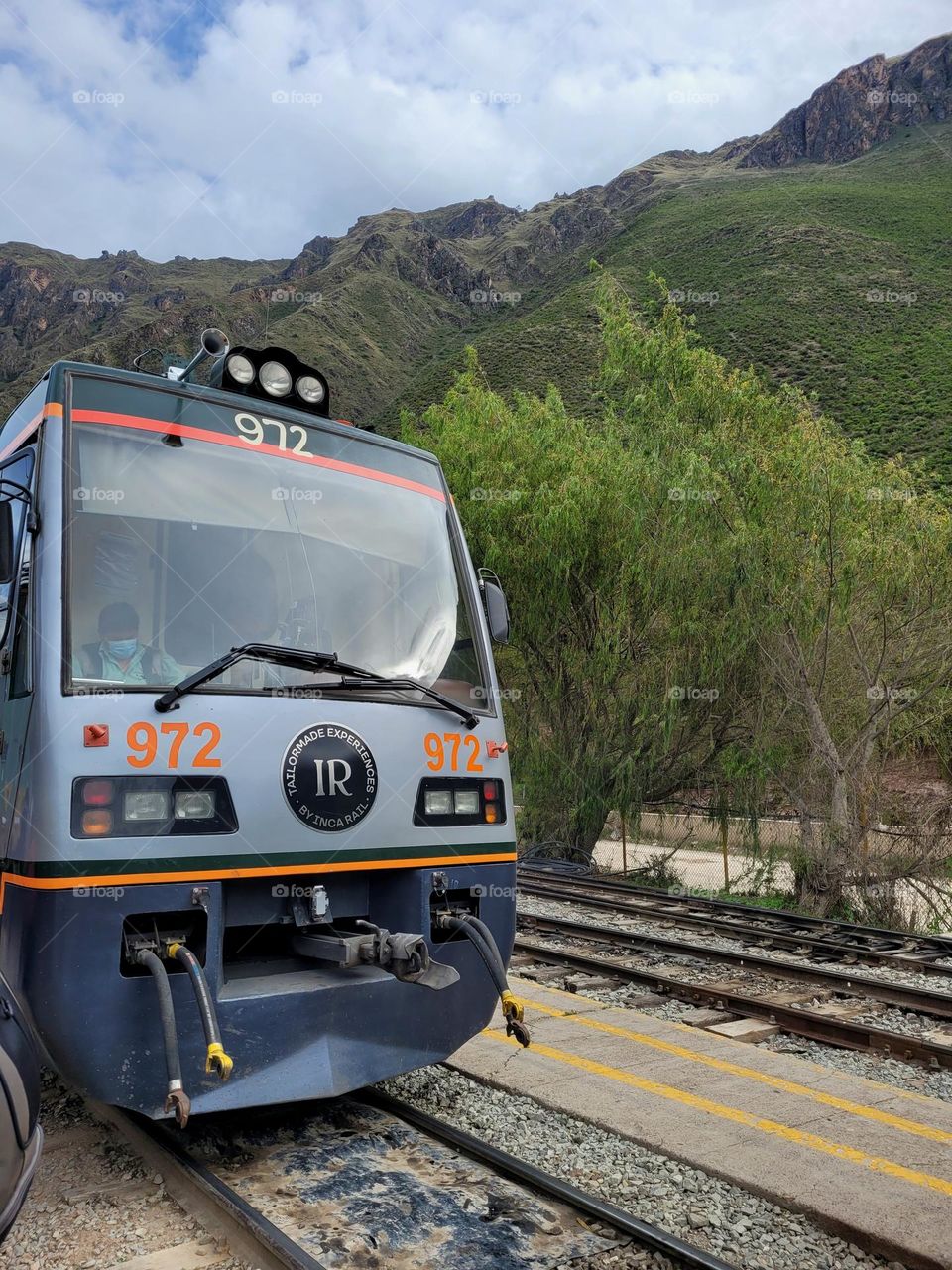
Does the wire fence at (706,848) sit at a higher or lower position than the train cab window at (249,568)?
lower

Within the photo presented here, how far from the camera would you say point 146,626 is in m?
4.40

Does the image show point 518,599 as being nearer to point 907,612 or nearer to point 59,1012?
point 907,612

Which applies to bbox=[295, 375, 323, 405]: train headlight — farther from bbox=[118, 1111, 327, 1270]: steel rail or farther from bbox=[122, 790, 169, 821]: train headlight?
bbox=[118, 1111, 327, 1270]: steel rail

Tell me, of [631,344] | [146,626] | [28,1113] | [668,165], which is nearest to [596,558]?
[631,344]

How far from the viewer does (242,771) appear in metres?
4.13

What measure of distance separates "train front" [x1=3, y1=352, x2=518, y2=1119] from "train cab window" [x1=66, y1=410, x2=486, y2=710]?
0.04 feet

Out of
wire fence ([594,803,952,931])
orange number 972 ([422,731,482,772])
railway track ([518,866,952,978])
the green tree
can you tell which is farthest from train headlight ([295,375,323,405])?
wire fence ([594,803,952,931])

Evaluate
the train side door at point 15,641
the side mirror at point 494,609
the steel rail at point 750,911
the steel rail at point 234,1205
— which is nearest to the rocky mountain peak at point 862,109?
the steel rail at point 750,911

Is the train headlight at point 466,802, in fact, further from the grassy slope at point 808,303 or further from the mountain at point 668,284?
the grassy slope at point 808,303

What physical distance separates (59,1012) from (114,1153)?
1149mm

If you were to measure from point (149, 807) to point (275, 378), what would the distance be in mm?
2498

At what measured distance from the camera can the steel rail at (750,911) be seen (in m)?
10.1

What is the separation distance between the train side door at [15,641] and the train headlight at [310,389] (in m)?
1.45

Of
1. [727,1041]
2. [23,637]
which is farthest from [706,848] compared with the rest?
[23,637]
